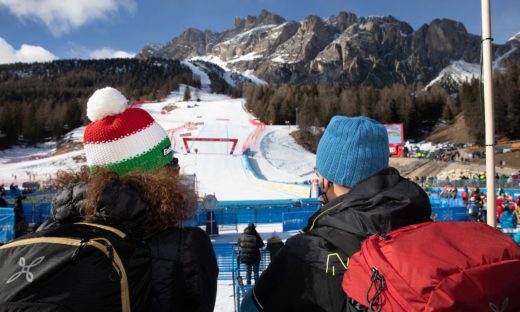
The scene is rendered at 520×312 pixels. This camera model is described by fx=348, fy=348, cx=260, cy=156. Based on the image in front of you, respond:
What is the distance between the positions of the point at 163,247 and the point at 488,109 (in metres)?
3.51

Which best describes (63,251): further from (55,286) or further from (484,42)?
(484,42)

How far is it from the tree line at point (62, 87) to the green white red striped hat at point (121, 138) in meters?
77.0

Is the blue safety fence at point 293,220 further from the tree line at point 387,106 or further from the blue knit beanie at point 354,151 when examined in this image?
the tree line at point 387,106

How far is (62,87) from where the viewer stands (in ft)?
407

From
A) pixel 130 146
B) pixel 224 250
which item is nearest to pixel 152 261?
pixel 130 146

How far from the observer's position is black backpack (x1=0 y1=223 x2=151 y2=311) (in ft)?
3.40

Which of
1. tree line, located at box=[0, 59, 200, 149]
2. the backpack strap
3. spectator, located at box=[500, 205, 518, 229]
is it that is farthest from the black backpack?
tree line, located at box=[0, 59, 200, 149]

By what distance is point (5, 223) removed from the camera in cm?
1042

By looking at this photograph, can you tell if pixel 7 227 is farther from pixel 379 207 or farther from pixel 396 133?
pixel 396 133

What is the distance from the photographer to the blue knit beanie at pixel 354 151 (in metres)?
1.85

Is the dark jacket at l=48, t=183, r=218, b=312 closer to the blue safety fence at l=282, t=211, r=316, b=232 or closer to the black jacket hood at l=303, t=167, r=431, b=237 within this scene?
the black jacket hood at l=303, t=167, r=431, b=237

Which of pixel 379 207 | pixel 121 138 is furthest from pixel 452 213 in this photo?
pixel 121 138

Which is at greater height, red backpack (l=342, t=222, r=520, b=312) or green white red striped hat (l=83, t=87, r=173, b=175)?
green white red striped hat (l=83, t=87, r=173, b=175)

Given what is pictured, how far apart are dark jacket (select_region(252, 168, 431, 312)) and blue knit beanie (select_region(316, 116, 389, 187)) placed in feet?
0.71
